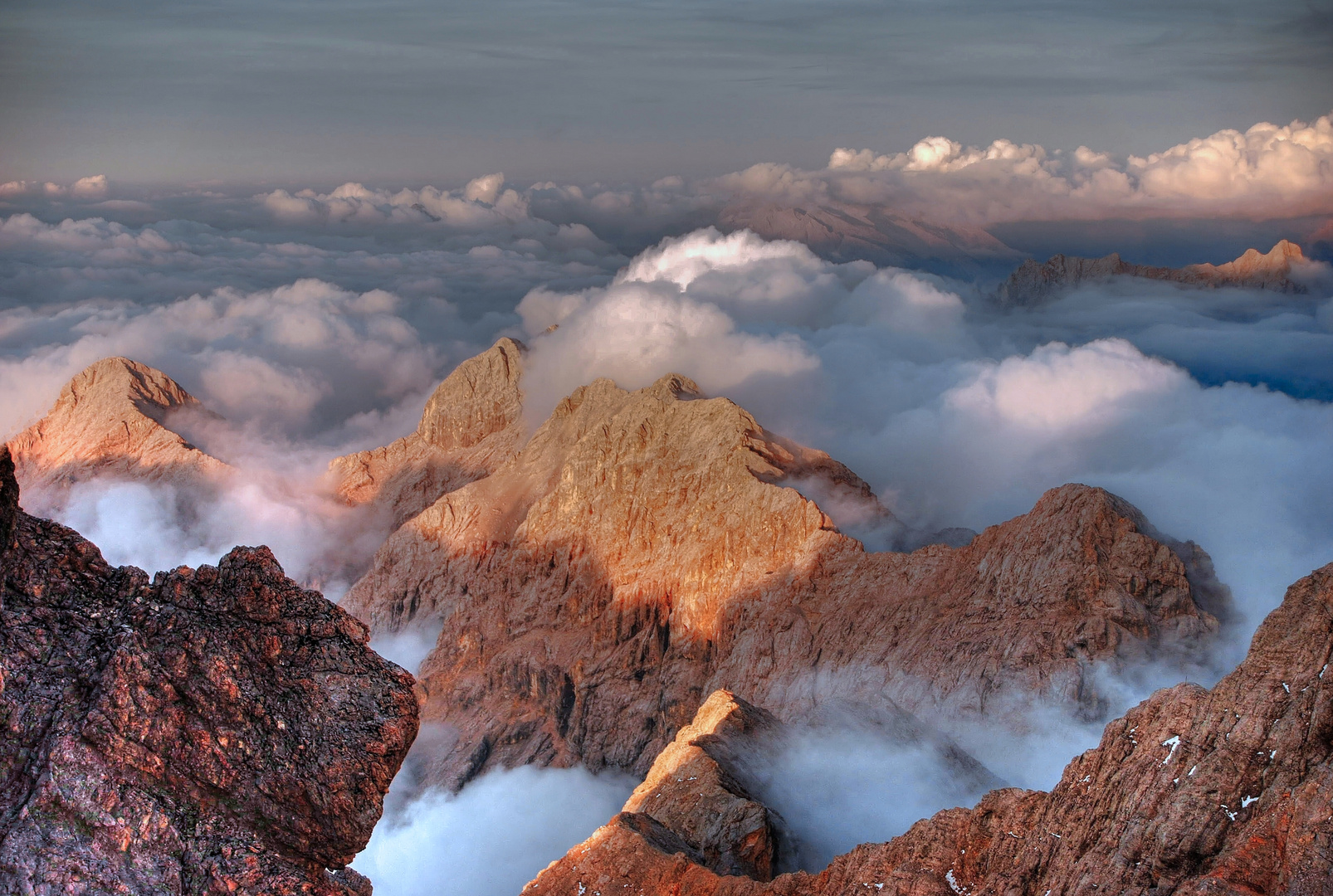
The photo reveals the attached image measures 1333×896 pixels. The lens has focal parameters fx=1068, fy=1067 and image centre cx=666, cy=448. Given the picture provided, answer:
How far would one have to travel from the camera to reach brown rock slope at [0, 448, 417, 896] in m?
21.5

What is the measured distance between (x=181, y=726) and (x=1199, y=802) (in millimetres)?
27074

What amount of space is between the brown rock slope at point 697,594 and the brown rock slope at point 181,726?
67.3 metres

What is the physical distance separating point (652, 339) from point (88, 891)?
172261 mm

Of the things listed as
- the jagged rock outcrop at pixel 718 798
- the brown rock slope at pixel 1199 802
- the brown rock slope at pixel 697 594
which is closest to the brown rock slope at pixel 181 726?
the brown rock slope at pixel 1199 802

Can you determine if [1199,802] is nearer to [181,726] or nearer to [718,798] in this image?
[181,726]

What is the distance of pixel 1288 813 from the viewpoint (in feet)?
90.8

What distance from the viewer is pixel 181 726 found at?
77.4 feet

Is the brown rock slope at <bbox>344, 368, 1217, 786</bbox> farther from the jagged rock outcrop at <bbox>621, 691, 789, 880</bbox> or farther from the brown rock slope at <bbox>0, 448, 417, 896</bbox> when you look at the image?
the brown rock slope at <bbox>0, 448, 417, 896</bbox>

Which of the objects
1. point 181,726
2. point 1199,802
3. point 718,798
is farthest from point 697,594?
point 181,726

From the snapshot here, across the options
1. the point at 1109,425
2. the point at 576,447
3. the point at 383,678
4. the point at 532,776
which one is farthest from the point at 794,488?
the point at 383,678

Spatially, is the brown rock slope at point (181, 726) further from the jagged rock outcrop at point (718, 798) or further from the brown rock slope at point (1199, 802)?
the jagged rock outcrop at point (718, 798)

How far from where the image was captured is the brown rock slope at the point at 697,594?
87938 mm

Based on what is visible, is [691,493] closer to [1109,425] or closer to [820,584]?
[820,584]

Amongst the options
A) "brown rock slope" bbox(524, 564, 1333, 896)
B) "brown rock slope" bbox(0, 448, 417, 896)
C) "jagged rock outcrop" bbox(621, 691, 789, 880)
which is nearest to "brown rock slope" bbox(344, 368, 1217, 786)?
"jagged rock outcrop" bbox(621, 691, 789, 880)
